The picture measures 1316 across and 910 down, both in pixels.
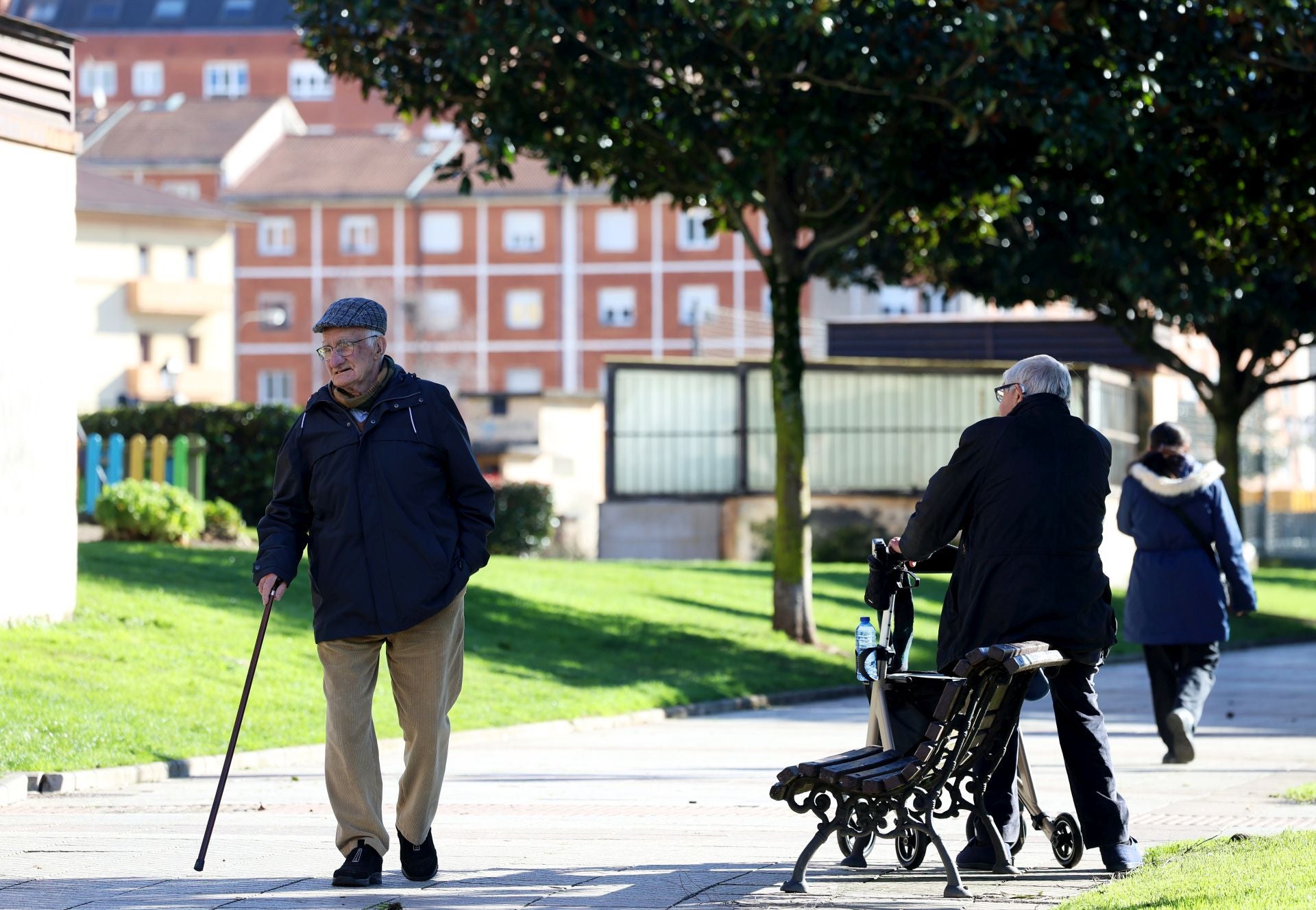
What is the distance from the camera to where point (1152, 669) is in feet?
39.5

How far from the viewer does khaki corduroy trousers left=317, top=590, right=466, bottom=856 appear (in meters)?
7.08

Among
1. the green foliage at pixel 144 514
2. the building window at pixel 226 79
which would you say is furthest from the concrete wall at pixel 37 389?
the building window at pixel 226 79

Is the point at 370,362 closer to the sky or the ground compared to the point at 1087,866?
closer to the sky

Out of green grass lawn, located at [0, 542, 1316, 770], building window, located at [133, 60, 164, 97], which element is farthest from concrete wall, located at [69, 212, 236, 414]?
green grass lawn, located at [0, 542, 1316, 770]

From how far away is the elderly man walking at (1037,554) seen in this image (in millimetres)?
7043

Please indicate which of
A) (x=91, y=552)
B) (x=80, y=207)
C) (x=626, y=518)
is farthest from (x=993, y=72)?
(x=80, y=207)

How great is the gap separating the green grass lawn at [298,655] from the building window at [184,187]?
232ft

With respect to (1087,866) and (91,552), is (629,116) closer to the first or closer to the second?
(91,552)

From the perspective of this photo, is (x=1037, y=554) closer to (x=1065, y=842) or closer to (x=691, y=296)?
(x=1065, y=842)

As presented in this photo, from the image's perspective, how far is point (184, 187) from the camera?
9188cm

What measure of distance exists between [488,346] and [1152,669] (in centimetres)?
7844

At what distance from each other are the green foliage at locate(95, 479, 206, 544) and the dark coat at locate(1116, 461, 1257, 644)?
38.4 feet

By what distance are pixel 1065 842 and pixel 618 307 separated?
82526 mm

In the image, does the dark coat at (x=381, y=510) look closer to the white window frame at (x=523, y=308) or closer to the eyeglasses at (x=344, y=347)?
the eyeglasses at (x=344, y=347)
